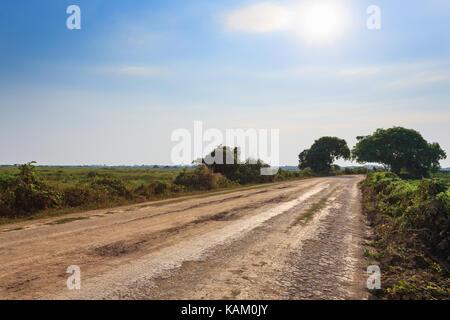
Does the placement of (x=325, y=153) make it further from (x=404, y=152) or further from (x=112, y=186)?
(x=112, y=186)

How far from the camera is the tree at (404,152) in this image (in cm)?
4278

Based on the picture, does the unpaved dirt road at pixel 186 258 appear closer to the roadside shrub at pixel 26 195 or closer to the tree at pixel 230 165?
the roadside shrub at pixel 26 195

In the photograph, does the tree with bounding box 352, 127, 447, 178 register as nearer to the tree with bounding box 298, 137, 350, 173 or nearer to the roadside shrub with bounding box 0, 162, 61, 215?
the tree with bounding box 298, 137, 350, 173

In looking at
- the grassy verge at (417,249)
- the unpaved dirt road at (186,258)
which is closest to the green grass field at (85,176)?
the unpaved dirt road at (186,258)

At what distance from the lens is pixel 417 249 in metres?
5.87

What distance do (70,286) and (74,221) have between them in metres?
5.75

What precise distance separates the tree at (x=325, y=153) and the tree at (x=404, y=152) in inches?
561

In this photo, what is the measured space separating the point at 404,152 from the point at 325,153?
66.7 ft

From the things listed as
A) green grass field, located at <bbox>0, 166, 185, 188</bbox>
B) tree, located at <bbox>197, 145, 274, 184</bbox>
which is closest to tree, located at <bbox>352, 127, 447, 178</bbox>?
tree, located at <bbox>197, 145, 274, 184</bbox>

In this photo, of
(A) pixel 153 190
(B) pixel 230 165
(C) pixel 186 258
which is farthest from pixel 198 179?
(C) pixel 186 258

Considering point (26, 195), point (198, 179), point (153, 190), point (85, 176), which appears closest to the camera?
point (26, 195)

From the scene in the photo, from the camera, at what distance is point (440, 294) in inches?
153
